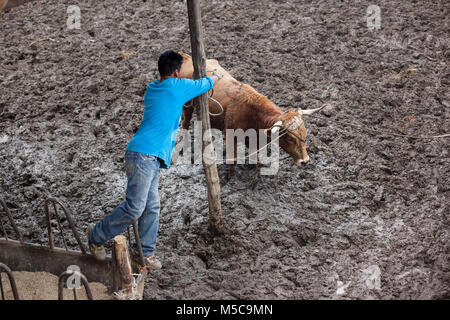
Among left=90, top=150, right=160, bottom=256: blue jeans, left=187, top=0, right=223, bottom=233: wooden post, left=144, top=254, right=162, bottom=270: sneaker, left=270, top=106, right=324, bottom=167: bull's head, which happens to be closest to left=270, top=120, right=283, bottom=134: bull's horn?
left=270, top=106, right=324, bottom=167: bull's head

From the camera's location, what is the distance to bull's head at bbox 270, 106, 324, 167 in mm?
5781

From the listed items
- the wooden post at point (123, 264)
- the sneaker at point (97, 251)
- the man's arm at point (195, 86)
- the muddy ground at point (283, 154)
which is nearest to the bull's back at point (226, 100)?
the muddy ground at point (283, 154)

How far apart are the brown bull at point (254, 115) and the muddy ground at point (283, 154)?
0.59 m

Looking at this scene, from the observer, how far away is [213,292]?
4809mm

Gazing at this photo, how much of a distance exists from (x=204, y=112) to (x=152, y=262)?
5.19 feet

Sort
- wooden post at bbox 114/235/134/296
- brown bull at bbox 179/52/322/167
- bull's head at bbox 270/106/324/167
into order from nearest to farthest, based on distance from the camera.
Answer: wooden post at bbox 114/235/134/296, bull's head at bbox 270/106/324/167, brown bull at bbox 179/52/322/167

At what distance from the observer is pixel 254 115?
6109mm

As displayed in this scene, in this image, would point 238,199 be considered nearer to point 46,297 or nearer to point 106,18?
point 46,297

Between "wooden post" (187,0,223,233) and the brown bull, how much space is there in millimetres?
1035

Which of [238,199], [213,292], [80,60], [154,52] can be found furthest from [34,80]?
[213,292]

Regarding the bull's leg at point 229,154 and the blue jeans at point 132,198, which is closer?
the blue jeans at point 132,198

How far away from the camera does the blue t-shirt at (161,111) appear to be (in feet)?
14.5

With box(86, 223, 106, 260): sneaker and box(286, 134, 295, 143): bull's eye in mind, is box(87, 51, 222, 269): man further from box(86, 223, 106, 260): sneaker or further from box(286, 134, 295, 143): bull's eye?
box(286, 134, 295, 143): bull's eye

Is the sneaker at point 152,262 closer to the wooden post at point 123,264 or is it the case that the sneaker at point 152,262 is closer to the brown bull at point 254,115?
the wooden post at point 123,264
